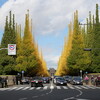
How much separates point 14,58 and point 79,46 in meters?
16.9

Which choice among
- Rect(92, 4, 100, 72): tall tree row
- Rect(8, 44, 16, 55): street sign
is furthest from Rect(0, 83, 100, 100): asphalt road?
Rect(92, 4, 100, 72): tall tree row

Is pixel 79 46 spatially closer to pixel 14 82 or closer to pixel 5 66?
pixel 5 66

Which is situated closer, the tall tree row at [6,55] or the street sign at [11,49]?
the street sign at [11,49]

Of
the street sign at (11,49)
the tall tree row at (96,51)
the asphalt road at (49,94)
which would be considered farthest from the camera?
the tall tree row at (96,51)

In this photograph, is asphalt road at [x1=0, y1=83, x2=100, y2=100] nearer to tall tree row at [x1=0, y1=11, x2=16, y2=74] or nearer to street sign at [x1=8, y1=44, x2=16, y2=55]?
street sign at [x1=8, y1=44, x2=16, y2=55]

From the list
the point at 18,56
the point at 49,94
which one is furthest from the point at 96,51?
the point at 49,94

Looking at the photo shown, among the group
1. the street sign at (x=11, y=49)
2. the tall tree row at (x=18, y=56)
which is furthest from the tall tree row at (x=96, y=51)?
the street sign at (x=11, y=49)

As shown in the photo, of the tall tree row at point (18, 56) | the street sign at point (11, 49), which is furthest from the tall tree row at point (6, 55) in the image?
the street sign at point (11, 49)

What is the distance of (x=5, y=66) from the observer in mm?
69750

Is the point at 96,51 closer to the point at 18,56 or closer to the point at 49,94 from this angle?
the point at 18,56

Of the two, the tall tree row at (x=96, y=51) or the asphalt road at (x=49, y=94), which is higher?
the tall tree row at (x=96, y=51)

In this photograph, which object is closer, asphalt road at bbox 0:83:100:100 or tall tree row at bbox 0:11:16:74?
asphalt road at bbox 0:83:100:100

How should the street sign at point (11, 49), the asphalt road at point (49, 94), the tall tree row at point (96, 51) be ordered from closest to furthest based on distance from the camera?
the asphalt road at point (49, 94)
the street sign at point (11, 49)
the tall tree row at point (96, 51)

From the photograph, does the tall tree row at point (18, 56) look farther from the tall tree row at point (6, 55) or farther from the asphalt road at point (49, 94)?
the asphalt road at point (49, 94)
